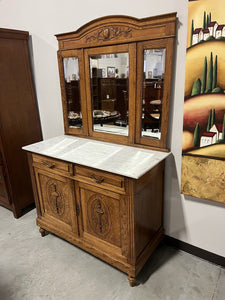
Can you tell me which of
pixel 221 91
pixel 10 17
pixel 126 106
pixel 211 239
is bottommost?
pixel 211 239

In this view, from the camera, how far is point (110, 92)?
6.21ft

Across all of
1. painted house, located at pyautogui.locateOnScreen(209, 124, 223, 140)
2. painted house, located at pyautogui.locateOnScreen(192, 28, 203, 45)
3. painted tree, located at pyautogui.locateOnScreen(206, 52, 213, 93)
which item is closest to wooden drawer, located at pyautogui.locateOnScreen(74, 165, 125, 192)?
painted house, located at pyautogui.locateOnScreen(209, 124, 223, 140)

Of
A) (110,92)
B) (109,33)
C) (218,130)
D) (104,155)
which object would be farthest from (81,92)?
(218,130)

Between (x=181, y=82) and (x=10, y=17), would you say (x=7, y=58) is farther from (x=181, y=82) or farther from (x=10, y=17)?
(x=181, y=82)

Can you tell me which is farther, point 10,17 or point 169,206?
point 10,17

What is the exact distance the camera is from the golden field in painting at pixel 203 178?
5.08ft

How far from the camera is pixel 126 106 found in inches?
71.6

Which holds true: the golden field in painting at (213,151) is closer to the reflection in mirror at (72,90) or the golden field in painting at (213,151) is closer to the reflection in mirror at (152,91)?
the reflection in mirror at (152,91)

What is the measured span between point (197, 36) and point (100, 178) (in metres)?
1.13

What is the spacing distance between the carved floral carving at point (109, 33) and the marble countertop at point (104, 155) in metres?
0.86

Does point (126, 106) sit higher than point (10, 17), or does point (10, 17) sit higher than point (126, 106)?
point (10, 17)

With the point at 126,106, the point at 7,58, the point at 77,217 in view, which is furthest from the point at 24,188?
the point at 126,106

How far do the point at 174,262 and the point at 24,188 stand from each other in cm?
173

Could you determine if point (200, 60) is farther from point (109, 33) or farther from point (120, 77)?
point (109, 33)
